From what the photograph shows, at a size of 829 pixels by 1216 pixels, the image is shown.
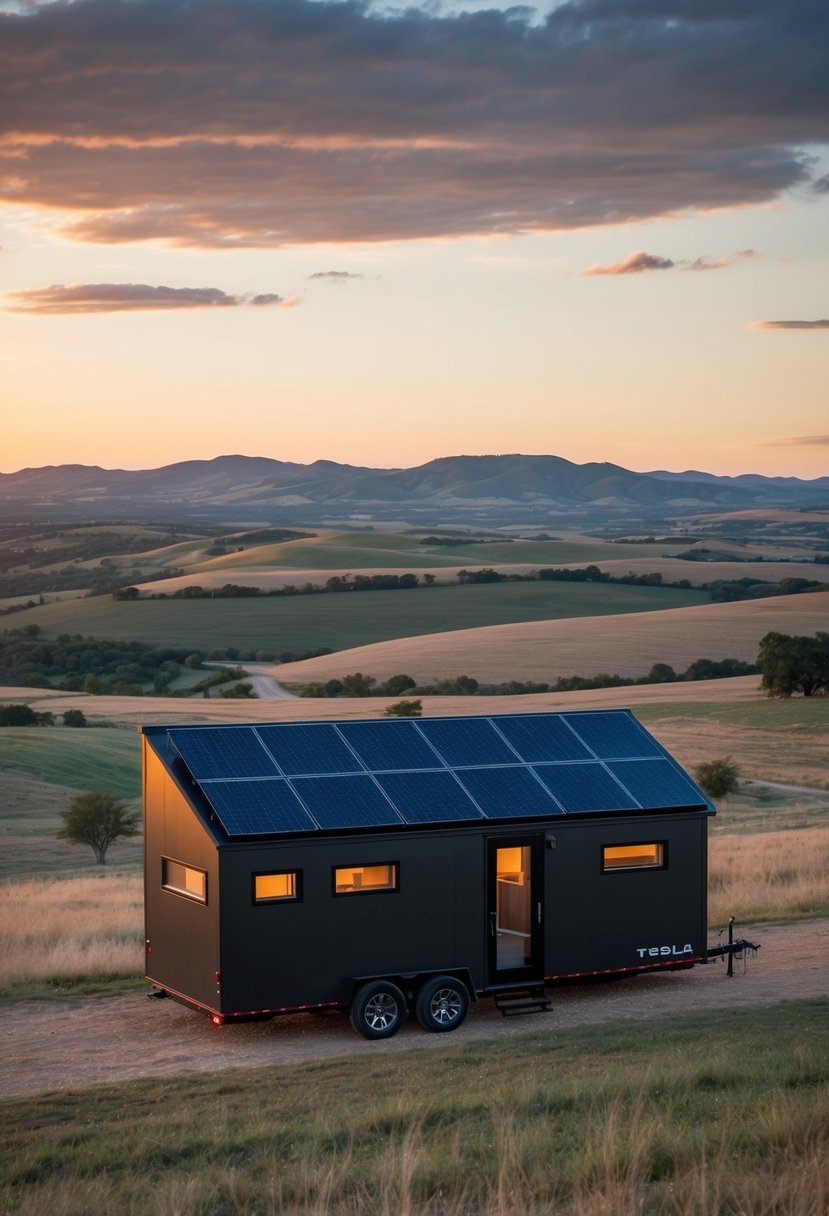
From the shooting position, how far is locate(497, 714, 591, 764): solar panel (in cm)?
1817

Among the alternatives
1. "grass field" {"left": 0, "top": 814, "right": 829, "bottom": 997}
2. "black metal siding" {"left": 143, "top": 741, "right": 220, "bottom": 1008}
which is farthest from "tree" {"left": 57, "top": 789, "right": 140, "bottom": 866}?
"black metal siding" {"left": 143, "top": 741, "right": 220, "bottom": 1008}

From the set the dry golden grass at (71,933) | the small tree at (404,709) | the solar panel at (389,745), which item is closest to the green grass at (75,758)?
the small tree at (404,709)

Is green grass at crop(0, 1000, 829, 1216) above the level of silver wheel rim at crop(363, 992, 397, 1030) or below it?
above

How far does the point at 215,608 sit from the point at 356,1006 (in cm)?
10590

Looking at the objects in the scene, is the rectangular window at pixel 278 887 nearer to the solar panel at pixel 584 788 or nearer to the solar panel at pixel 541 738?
the solar panel at pixel 584 788

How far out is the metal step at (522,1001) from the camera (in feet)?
54.6

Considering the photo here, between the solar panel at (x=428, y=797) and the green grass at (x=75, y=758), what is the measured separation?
33047 mm

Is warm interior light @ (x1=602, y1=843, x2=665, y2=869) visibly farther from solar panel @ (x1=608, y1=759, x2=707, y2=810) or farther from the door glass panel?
the door glass panel

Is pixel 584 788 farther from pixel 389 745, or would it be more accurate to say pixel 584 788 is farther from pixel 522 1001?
pixel 522 1001

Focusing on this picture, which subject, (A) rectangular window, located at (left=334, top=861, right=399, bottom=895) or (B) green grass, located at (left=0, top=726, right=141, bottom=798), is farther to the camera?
(B) green grass, located at (left=0, top=726, right=141, bottom=798)

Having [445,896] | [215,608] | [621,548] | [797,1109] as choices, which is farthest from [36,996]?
[621,548]

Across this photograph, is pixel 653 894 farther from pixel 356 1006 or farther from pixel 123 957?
pixel 123 957

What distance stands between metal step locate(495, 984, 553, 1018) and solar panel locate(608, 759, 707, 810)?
2.67 metres

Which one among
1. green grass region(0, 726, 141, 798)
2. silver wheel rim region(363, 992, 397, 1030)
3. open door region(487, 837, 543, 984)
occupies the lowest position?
green grass region(0, 726, 141, 798)
